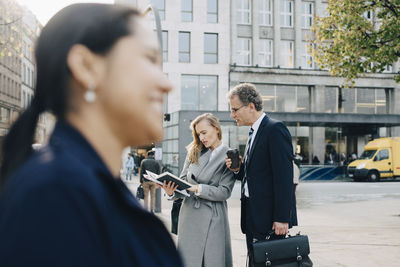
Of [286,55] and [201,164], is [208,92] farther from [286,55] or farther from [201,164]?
[201,164]

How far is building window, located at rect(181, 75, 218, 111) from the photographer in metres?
31.9

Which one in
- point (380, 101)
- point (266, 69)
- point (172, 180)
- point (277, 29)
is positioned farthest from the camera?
point (380, 101)

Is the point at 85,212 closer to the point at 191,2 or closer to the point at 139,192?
the point at 139,192

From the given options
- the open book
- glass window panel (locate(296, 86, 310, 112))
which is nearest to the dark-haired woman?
the open book

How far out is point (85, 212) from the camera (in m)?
0.75

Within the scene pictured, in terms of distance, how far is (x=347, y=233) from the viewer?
8.95 metres

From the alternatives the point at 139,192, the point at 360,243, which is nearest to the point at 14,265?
the point at 360,243

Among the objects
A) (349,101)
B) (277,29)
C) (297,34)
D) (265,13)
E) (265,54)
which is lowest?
(349,101)

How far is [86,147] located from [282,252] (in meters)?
3.08

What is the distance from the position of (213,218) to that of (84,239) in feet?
11.6

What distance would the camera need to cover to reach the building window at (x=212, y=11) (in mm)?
32812

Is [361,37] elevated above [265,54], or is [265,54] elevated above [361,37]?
[265,54]

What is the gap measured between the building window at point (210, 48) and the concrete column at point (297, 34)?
6411 millimetres

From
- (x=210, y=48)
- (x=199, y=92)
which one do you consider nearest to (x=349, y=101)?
(x=210, y=48)
